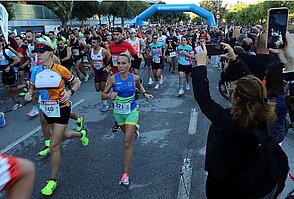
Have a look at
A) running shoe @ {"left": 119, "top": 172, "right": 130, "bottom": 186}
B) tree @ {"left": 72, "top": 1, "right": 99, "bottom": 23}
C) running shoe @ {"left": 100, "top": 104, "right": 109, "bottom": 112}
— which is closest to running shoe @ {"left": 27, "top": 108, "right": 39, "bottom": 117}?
running shoe @ {"left": 100, "top": 104, "right": 109, "bottom": 112}

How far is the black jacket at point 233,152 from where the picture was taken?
1.84 metres

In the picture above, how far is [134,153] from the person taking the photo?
15.3 ft

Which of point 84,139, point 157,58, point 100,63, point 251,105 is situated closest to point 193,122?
point 84,139

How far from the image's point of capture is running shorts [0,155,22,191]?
4.02 ft

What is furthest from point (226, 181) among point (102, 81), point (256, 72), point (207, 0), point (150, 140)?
point (207, 0)

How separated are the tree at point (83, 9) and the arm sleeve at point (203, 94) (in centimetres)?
4184

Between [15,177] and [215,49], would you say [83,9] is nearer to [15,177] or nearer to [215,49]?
[215,49]

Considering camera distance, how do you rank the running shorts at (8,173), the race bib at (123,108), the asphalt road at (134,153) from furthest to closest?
the race bib at (123,108)
the asphalt road at (134,153)
the running shorts at (8,173)

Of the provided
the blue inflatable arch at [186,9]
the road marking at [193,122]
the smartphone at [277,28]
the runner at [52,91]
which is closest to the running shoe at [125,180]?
the runner at [52,91]

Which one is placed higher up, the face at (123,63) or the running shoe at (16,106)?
the face at (123,63)

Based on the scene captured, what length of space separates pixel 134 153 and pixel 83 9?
1583 inches

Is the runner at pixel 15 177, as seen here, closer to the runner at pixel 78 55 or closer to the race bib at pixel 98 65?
the race bib at pixel 98 65

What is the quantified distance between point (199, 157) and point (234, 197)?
8.00ft

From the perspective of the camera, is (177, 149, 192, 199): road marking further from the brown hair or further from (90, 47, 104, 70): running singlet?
(90, 47, 104, 70): running singlet
